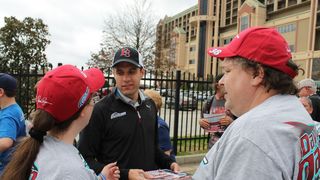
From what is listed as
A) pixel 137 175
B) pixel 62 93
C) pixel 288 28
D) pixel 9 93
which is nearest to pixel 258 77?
pixel 62 93

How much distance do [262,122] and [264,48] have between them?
370mm

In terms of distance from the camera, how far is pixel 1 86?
3.24m

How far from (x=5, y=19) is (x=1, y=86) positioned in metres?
24.3

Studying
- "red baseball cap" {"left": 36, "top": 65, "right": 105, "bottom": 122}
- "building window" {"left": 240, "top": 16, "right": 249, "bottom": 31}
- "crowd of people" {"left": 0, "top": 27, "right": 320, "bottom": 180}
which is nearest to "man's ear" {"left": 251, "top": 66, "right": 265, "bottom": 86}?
"crowd of people" {"left": 0, "top": 27, "right": 320, "bottom": 180}

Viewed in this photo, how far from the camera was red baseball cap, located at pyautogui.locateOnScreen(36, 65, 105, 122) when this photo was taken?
1.59 m

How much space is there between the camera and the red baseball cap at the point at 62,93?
62.6 inches

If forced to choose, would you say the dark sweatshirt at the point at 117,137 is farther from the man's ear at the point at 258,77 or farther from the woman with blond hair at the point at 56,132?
the man's ear at the point at 258,77

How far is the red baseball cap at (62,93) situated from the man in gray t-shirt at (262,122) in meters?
0.76

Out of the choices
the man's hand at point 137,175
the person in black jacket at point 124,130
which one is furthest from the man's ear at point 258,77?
the person in black jacket at point 124,130

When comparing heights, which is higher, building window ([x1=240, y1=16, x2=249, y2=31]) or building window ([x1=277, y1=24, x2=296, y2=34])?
building window ([x1=240, y1=16, x2=249, y2=31])

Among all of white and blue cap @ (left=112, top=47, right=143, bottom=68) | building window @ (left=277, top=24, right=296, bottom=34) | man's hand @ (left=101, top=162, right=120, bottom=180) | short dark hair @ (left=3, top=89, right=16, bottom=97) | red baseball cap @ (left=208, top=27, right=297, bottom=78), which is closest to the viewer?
red baseball cap @ (left=208, top=27, right=297, bottom=78)

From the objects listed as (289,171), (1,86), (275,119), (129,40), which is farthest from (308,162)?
(129,40)

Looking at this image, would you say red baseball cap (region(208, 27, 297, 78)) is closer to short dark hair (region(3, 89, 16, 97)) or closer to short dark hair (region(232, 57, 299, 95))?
short dark hair (region(232, 57, 299, 95))

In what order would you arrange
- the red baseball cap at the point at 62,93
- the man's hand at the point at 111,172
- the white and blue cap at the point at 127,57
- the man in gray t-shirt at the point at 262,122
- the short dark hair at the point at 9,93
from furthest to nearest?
the short dark hair at the point at 9,93 → the white and blue cap at the point at 127,57 → the man's hand at the point at 111,172 → the red baseball cap at the point at 62,93 → the man in gray t-shirt at the point at 262,122
